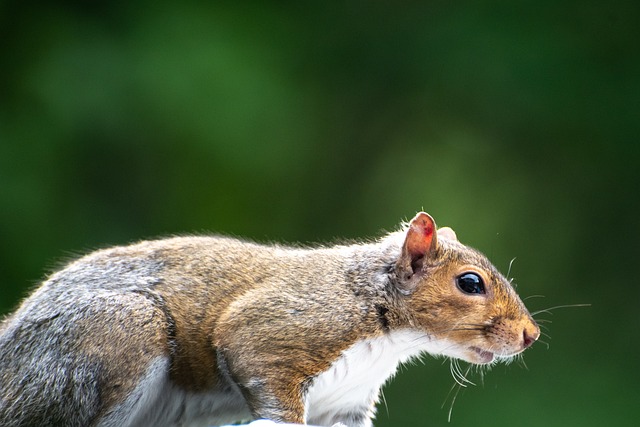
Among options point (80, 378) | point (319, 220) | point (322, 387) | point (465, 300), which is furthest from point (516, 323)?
point (319, 220)

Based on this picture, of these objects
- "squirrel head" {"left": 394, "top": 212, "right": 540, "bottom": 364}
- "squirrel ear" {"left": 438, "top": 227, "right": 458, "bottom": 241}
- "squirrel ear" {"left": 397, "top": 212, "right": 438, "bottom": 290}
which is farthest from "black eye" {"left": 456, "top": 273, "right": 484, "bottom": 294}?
"squirrel ear" {"left": 438, "top": 227, "right": 458, "bottom": 241}

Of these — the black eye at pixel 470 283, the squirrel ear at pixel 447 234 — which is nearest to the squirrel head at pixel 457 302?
the black eye at pixel 470 283

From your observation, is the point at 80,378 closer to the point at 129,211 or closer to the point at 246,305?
the point at 246,305

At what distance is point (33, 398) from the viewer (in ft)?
14.1

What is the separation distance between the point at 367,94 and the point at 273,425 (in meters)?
5.58

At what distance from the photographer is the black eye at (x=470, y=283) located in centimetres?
467

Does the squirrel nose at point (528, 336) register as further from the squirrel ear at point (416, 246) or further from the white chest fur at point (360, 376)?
the squirrel ear at point (416, 246)

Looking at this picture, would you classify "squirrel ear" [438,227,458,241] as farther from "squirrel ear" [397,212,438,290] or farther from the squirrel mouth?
the squirrel mouth

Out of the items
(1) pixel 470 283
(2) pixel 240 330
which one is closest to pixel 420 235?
(1) pixel 470 283

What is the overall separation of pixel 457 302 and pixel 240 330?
2.74ft

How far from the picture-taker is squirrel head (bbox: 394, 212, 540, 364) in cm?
461

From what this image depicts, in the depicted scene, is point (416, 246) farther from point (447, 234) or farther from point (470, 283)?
point (447, 234)

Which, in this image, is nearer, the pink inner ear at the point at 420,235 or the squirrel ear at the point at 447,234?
the pink inner ear at the point at 420,235

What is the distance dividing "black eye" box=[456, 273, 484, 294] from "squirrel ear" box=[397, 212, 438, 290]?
0.16 meters
